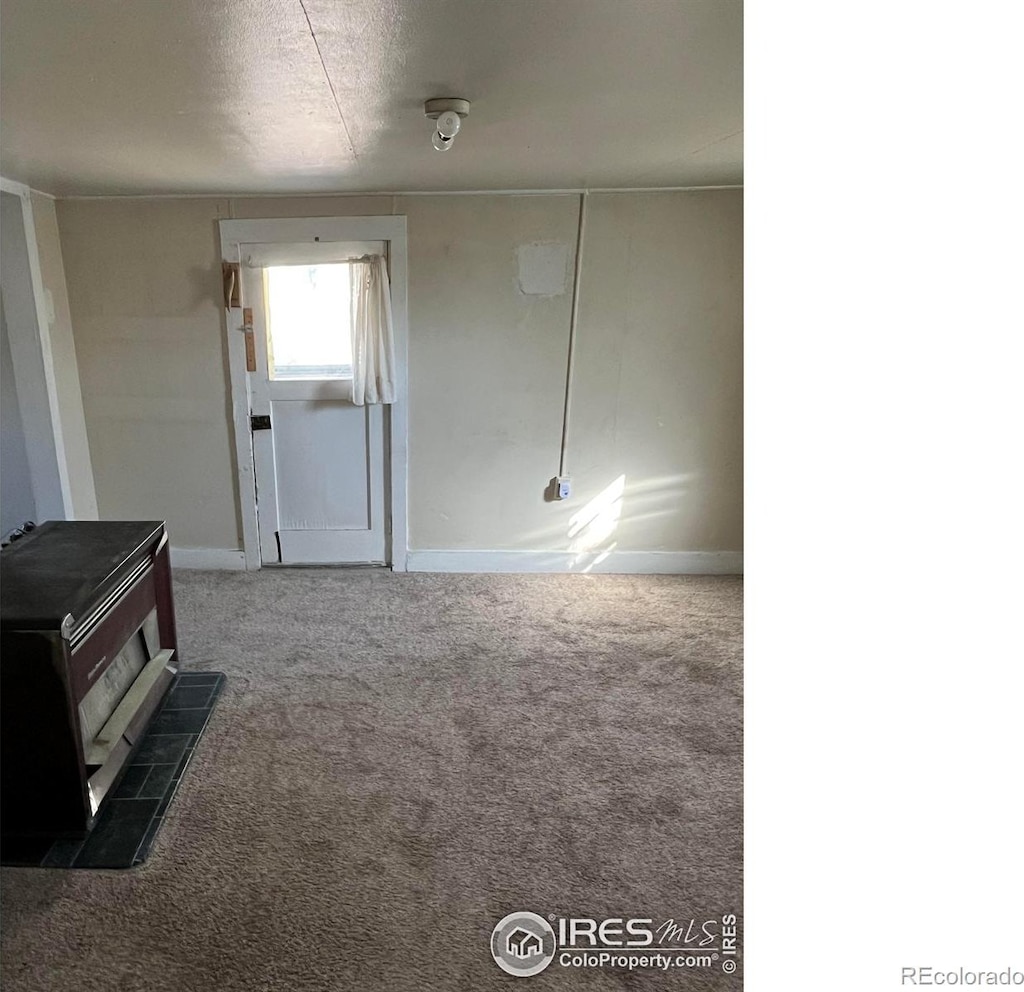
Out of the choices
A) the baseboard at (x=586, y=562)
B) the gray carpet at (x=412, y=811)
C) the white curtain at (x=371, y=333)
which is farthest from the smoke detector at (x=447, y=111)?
the baseboard at (x=586, y=562)

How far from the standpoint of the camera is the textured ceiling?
1.22 meters

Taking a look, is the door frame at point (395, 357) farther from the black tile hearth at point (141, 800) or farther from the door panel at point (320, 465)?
the black tile hearth at point (141, 800)

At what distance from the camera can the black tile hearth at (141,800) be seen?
6.11 feet

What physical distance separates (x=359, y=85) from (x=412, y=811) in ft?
6.62

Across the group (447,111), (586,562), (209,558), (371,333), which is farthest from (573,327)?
(209,558)

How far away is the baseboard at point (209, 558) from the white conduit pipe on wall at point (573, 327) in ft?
6.33

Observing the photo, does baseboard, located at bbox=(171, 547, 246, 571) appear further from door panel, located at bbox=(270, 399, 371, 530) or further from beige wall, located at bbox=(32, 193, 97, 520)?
beige wall, located at bbox=(32, 193, 97, 520)

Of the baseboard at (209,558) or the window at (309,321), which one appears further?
the baseboard at (209,558)

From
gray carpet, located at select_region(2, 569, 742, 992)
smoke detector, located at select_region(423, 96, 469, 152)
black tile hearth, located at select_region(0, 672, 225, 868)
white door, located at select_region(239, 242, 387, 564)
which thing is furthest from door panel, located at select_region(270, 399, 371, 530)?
smoke detector, located at select_region(423, 96, 469, 152)

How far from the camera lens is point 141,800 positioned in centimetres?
207

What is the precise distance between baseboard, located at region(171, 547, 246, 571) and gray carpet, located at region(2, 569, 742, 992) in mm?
489
